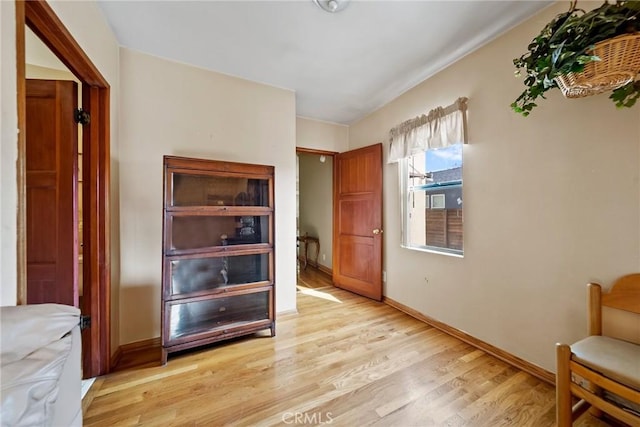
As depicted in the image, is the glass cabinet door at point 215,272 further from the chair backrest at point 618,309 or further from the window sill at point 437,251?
the chair backrest at point 618,309

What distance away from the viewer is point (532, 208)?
68.2 inches

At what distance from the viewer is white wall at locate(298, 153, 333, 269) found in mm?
4441

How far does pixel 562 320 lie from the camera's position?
1.59 m

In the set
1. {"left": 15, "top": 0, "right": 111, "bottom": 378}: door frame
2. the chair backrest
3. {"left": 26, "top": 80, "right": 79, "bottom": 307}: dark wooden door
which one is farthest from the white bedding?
the chair backrest

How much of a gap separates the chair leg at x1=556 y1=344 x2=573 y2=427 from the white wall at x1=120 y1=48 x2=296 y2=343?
2618 mm

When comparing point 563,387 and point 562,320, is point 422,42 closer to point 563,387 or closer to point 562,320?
point 562,320

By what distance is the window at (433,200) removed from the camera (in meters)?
2.33

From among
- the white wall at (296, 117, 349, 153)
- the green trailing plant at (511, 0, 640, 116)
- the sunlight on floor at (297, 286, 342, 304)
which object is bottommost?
the sunlight on floor at (297, 286, 342, 304)

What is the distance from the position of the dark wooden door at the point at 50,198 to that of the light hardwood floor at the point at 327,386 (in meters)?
0.74

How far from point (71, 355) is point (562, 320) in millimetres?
2517

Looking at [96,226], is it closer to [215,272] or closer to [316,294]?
[215,272]

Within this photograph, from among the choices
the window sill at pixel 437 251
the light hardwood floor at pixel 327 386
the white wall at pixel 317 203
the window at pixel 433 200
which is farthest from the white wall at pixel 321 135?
the light hardwood floor at pixel 327 386

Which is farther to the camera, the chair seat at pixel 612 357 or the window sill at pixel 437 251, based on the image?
the window sill at pixel 437 251

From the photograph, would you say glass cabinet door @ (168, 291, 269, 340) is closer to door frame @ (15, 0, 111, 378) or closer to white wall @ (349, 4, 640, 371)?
door frame @ (15, 0, 111, 378)
